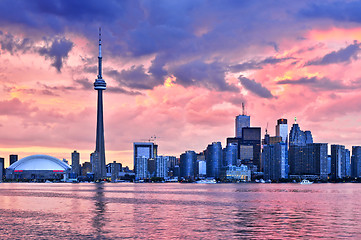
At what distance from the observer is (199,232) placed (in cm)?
7288

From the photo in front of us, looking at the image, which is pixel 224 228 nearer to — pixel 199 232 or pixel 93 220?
pixel 199 232

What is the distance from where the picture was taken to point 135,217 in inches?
3755

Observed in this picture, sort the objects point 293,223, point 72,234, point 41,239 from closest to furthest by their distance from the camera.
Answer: point 41,239 → point 72,234 → point 293,223

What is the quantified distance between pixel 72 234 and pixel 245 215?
39.3m

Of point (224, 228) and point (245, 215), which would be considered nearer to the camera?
point (224, 228)

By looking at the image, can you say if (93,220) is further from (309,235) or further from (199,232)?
(309,235)

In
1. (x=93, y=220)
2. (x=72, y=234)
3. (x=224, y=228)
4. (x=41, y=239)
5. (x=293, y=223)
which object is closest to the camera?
(x=41, y=239)

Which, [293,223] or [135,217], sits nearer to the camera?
[293,223]

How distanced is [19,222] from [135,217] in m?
20.1

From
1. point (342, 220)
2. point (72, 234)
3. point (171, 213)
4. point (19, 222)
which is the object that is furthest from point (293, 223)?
point (19, 222)

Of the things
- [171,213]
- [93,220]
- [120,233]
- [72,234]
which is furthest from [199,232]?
[171,213]

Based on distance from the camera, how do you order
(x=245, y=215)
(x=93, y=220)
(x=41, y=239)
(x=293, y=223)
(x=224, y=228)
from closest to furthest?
(x=41, y=239) < (x=224, y=228) < (x=293, y=223) < (x=93, y=220) < (x=245, y=215)

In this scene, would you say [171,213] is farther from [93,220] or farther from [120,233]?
[120,233]

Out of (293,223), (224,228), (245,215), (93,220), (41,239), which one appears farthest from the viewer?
(245,215)
